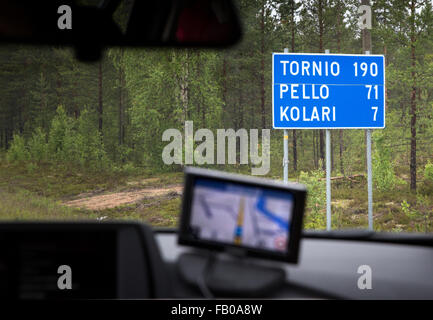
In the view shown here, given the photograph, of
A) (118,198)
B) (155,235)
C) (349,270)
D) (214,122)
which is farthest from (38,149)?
(155,235)

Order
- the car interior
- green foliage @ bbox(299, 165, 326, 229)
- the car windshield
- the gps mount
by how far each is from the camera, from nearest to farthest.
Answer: the car interior → the gps mount → green foliage @ bbox(299, 165, 326, 229) → the car windshield

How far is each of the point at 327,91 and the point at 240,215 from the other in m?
7.86

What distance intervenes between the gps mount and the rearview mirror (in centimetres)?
93

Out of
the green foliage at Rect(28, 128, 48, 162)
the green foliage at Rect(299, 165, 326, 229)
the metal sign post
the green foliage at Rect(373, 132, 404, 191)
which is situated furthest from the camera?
the green foliage at Rect(28, 128, 48, 162)

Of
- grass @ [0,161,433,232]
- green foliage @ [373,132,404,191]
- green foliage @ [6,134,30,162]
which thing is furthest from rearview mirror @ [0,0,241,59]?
green foliage @ [6,134,30,162]

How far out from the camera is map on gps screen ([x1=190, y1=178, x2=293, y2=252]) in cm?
187

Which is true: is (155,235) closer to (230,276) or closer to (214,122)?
(230,276)

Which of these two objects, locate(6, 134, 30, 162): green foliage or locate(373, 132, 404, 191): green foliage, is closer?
locate(373, 132, 404, 191): green foliage

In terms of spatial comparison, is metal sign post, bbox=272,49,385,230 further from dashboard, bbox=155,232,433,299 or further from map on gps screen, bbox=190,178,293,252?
map on gps screen, bbox=190,178,293,252

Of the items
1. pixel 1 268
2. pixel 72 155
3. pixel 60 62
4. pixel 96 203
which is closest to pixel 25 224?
pixel 1 268

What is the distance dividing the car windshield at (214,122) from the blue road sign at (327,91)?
1.5 inches

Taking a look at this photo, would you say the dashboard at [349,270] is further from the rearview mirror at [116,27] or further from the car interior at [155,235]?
the rearview mirror at [116,27]

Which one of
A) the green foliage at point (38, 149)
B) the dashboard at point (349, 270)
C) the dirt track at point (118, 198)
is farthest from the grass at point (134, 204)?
the dashboard at point (349, 270)

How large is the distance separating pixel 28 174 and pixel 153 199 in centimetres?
766
